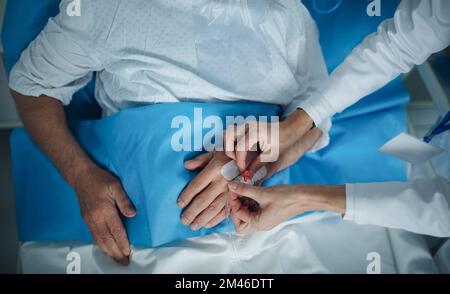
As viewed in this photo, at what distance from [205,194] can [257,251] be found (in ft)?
0.56

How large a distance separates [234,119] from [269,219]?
0.23 metres

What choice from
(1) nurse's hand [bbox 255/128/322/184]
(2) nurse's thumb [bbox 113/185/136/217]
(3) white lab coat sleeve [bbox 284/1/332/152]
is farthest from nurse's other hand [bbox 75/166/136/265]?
(3) white lab coat sleeve [bbox 284/1/332/152]

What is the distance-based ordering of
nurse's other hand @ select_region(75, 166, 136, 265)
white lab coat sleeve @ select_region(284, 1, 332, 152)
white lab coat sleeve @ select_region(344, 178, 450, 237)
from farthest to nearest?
white lab coat sleeve @ select_region(284, 1, 332, 152), nurse's other hand @ select_region(75, 166, 136, 265), white lab coat sleeve @ select_region(344, 178, 450, 237)

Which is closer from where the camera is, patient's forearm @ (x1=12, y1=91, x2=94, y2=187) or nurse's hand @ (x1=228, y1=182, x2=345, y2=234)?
nurse's hand @ (x1=228, y1=182, x2=345, y2=234)

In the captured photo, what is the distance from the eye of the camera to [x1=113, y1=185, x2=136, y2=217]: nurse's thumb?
0.86 m

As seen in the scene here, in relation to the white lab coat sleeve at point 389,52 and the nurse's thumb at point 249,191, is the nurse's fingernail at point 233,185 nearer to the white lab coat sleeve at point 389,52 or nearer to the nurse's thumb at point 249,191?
the nurse's thumb at point 249,191

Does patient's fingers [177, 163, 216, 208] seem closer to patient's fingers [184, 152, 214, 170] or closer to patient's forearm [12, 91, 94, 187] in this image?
patient's fingers [184, 152, 214, 170]

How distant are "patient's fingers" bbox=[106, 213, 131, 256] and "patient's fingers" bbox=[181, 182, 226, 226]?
0.13m

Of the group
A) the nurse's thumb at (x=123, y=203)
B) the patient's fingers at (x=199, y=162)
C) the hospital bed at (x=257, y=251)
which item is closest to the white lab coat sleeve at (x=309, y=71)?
the hospital bed at (x=257, y=251)

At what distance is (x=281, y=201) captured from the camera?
80cm

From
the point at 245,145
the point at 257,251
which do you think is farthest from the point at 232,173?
the point at 257,251

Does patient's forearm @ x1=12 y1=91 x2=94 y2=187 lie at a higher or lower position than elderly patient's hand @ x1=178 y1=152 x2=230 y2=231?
higher

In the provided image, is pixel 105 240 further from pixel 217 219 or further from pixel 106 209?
pixel 217 219
